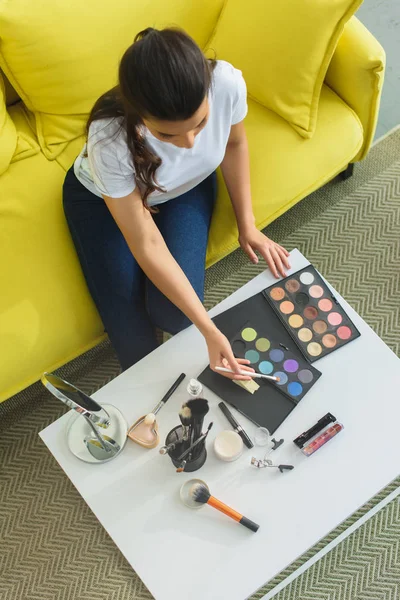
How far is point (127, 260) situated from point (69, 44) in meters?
0.50

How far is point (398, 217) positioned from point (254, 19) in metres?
0.75

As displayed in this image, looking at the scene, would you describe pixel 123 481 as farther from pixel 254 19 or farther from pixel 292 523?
pixel 254 19

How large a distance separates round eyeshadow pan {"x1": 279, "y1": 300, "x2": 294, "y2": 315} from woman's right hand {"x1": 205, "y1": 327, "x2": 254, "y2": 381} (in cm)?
14

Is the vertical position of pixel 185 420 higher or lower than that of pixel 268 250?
lower

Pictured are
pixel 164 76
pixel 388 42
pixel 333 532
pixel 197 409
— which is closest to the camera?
pixel 164 76

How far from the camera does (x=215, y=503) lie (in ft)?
3.43

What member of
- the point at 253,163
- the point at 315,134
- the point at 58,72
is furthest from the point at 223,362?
the point at 58,72

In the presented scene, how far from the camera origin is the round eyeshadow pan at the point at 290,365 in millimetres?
1162

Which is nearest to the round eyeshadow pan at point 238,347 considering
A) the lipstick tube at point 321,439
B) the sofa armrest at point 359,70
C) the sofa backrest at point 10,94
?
the lipstick tube at point 321,439

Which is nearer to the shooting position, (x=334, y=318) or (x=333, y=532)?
(x=334, y=318)

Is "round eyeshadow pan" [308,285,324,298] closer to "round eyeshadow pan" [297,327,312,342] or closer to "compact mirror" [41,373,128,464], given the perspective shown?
"round eyeshadow pan" [297,327,312,342]

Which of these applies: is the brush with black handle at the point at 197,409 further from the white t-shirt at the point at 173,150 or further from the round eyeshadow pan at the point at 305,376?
the white t-shirt at the point at 173,150

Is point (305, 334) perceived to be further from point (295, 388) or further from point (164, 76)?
point (164, 76)

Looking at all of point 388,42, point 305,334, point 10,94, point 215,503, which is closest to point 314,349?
point 305,334
